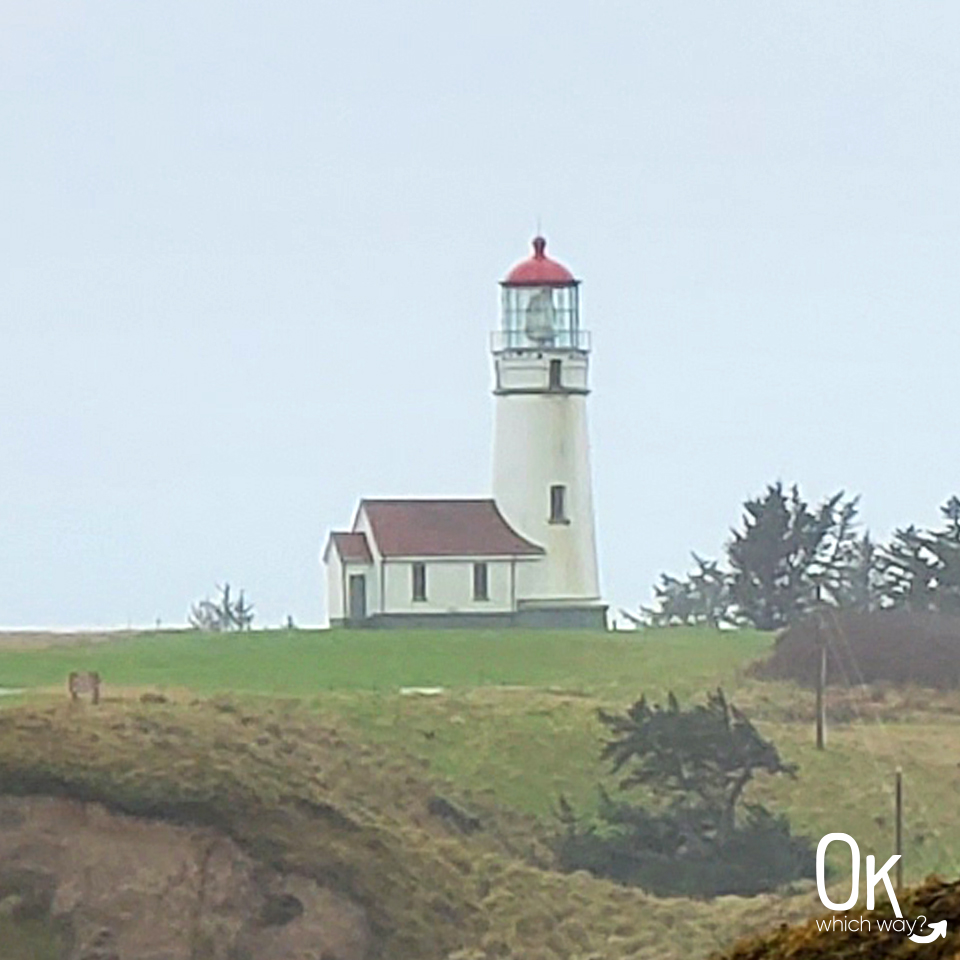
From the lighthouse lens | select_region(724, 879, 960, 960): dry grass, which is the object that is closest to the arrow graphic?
select_region(724, 879, 960, 960): dry grass

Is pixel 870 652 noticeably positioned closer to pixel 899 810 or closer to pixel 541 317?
pixel 541 317

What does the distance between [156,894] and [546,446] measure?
27.0 metres

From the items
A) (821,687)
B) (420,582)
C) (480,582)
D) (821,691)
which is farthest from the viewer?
(480,582)

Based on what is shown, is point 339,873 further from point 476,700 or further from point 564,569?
point 564,569

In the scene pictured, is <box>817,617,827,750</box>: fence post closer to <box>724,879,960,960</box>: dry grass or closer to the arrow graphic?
<box>724,879,960,960</box>: dry grass

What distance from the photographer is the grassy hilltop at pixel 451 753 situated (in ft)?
99.7

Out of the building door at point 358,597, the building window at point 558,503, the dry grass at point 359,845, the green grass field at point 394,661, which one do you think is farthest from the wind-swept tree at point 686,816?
the building window at point 558,503

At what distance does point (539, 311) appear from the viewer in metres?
56.3

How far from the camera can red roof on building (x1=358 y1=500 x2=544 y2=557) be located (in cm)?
5450

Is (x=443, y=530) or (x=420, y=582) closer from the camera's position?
(x=420, y=582)

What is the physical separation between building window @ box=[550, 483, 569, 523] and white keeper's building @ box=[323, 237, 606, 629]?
0.7 inches

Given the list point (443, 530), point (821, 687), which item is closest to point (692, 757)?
point (821, 687)

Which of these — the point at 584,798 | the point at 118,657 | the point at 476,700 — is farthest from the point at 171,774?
the point at 118,657

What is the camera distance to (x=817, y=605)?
189ft
